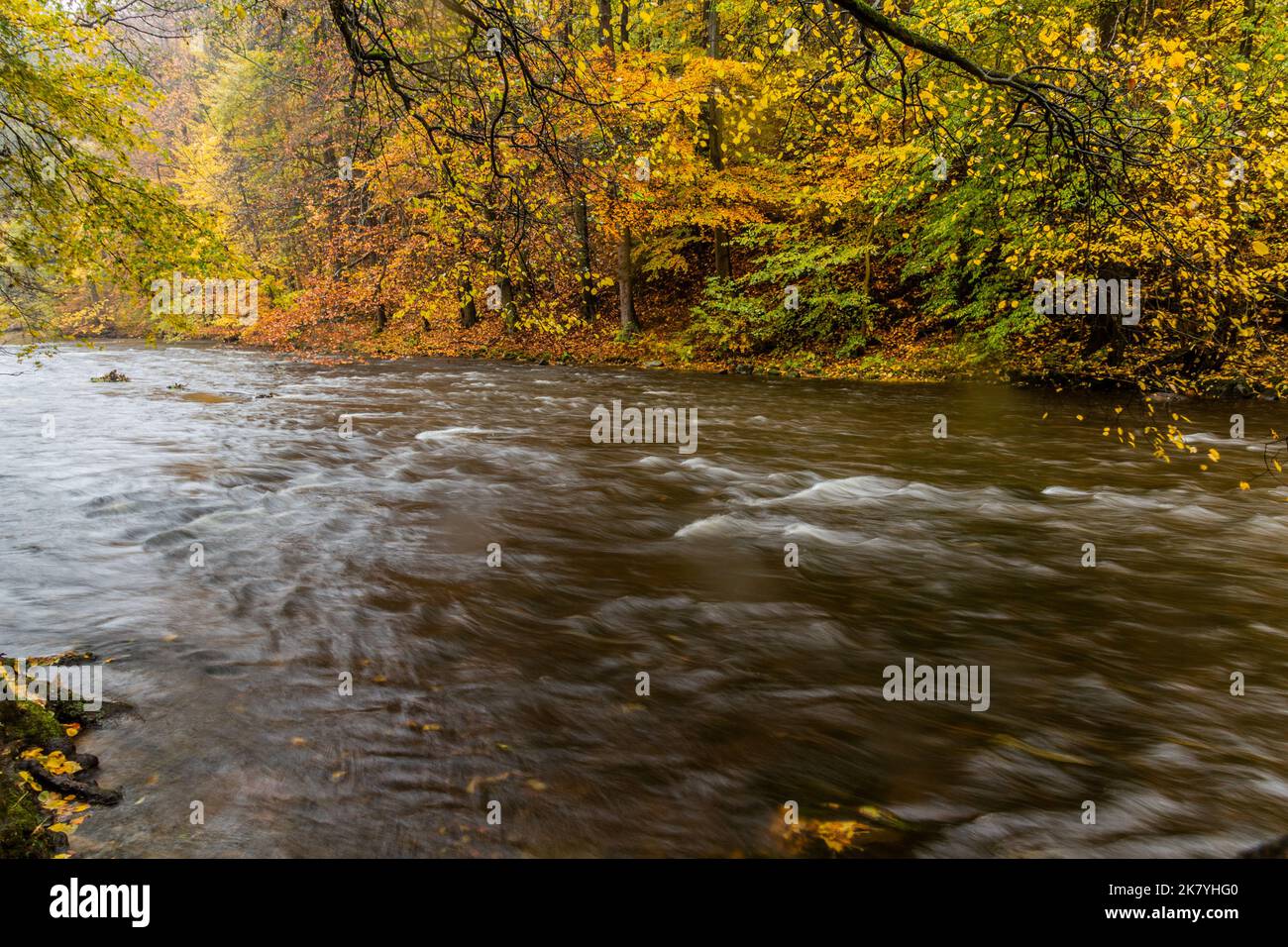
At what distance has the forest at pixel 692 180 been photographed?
4617mm

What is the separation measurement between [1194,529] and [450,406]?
44.1 ft

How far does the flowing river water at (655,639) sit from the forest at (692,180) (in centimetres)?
200

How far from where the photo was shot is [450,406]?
15219 millimetres

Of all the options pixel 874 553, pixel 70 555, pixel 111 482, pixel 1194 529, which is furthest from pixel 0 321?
pixel 1194 529

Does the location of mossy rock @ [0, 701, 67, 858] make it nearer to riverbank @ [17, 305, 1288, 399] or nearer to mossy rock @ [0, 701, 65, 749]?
mossy rock @ [0, 701, 65, 749]

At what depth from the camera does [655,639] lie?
4855 millimetres

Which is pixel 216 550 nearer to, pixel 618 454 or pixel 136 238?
pixel 136 238

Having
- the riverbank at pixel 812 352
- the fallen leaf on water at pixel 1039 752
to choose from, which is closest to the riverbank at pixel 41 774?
the fallen leaf on water at pixel 1039 752

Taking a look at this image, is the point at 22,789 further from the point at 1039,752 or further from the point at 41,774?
the point at 1039,752

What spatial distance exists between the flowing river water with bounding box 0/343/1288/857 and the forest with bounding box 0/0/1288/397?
6.57 feet

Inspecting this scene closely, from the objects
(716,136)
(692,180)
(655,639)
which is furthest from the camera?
(716,136)

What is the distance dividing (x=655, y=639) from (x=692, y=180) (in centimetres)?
1749
